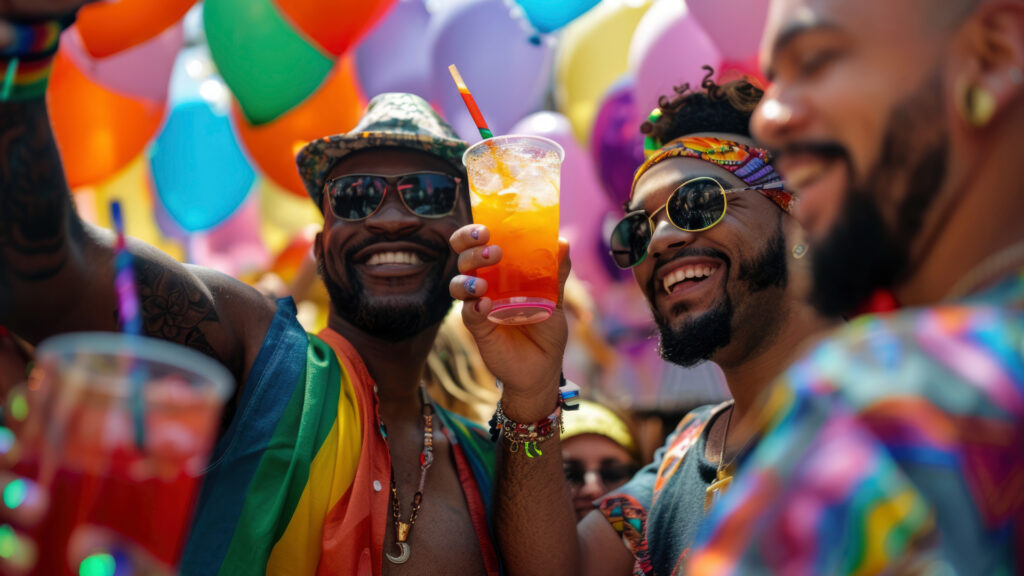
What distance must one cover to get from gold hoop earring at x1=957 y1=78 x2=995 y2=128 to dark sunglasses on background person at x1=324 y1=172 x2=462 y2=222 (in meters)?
2.03

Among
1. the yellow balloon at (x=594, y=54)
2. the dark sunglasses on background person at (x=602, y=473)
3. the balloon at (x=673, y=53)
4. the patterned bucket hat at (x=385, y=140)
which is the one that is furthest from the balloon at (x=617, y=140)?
the patterned bucket hat at (x=385, y=140)

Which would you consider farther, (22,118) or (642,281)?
(642,281)

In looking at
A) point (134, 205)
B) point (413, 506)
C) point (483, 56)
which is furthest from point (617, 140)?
point (134, 205)

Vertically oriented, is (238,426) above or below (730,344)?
above

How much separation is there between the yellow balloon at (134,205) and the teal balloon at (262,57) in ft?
7.46

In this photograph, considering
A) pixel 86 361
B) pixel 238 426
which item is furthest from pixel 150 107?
pixel 86 361

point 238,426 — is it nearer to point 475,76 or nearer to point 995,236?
point 995,236

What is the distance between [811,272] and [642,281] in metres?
1.59

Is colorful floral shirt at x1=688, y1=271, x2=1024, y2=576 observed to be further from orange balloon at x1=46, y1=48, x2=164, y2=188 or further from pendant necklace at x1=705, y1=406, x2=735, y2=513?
orange balloon at x1=46, y1=48, x2=164, y2=188

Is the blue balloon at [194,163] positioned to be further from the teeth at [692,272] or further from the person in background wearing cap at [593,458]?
the teeth at [692,272]

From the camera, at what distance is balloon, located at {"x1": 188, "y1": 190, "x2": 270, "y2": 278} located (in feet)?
22.7

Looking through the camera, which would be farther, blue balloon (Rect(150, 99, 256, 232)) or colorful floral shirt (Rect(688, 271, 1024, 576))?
blue balloon (Rect(150, 99, 256, 232))

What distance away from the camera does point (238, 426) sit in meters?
2.22

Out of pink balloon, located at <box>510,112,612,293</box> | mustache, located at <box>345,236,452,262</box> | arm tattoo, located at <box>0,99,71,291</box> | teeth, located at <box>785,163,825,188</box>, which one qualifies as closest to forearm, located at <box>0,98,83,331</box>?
arm tattoo, located at <box>0,99,71,291</box>
